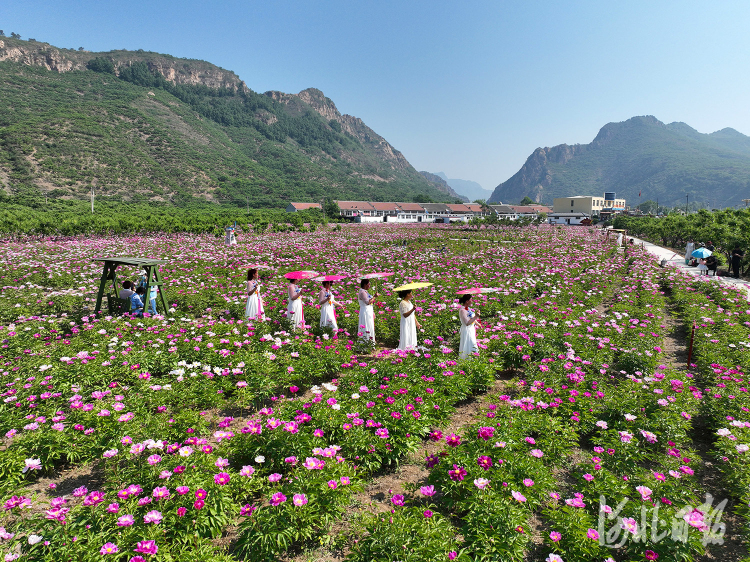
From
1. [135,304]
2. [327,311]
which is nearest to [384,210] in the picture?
[135,304]

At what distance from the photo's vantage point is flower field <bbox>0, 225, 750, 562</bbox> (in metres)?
2.78

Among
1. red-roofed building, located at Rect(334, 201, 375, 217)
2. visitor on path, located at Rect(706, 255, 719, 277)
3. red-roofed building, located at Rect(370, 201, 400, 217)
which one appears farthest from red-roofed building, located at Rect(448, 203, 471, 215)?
visitor on path, located at Rect(706, 255, 719, 277)

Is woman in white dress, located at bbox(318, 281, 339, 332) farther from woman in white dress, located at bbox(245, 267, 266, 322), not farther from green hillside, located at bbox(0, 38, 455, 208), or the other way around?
green hillside, located at bbox(0, 38, 455, 208)

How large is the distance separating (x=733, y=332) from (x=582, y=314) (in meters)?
2.66

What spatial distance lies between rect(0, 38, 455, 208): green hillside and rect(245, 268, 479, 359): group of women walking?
183 feet

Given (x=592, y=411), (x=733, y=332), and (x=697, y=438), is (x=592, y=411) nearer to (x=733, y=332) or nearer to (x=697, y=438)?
(x=697, y=438)

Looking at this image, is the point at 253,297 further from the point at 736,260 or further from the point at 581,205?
the point at 581,205

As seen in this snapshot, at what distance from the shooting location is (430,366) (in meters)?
5.76

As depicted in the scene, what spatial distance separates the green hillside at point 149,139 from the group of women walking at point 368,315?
55.9 metres

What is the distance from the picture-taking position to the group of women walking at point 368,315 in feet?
21.3

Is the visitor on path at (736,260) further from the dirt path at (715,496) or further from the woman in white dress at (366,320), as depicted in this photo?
the woman in white dress at (366,320)

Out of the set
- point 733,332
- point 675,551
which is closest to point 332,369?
point 675,551

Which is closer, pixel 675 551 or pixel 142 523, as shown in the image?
pixel 675 551

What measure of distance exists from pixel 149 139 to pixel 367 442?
112m
